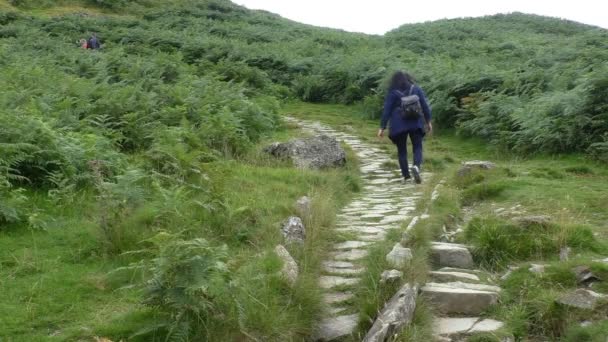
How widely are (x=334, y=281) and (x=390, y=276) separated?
800mm

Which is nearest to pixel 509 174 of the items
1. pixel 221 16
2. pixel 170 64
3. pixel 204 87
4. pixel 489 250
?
pixel 489 250

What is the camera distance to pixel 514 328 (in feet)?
17.7

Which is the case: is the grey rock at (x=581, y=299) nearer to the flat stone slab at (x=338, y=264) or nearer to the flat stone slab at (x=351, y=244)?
the flat stone slab at (x=338, y=264)

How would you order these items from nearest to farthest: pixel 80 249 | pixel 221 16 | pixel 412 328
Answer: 1. pixel 412 328
2. pixel 80 249
3. pixel 221 16

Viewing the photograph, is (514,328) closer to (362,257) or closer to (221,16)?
(362,257)

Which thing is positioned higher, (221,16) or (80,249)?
(221,16)

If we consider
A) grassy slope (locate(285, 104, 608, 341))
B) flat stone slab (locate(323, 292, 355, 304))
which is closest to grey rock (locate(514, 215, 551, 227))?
grassy slope (locate(285, 104, 608, 341))

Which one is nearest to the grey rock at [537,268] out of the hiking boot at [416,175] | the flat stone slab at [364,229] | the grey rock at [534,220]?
the grey rock at [534,220]

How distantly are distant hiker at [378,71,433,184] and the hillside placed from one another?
105 cm

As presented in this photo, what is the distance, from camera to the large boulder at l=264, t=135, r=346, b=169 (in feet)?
36.9

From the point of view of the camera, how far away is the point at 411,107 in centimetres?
1074

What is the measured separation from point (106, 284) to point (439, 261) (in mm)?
3402

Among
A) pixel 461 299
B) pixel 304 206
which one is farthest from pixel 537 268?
pixel 304 206

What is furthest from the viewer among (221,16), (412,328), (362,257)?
(221,16)
